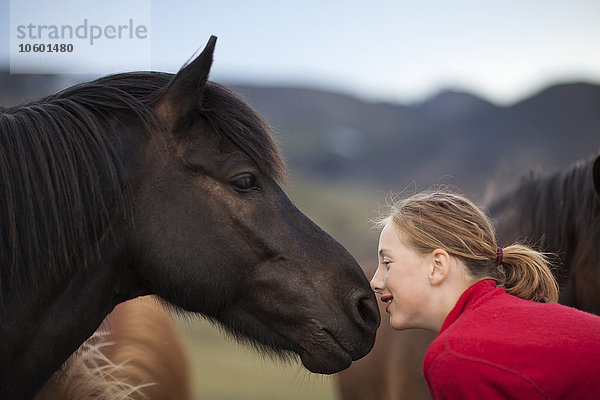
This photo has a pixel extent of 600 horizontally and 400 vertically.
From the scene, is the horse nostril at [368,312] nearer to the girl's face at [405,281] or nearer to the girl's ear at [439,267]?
the girl's face at [405,281]

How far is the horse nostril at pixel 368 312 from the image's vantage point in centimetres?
211

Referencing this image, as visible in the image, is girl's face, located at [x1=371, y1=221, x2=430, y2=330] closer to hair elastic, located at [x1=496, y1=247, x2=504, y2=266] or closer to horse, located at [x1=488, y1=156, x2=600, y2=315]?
hair elastic, located at [x1=496, y1=247, x2=504, y2=266]

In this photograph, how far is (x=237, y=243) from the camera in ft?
6.56

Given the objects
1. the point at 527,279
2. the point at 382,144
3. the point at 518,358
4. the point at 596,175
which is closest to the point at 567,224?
the point at 596,175

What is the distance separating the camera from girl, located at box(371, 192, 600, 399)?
157cm

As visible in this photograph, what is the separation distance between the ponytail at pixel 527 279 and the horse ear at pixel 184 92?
49.8 inches

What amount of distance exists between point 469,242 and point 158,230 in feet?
3.57

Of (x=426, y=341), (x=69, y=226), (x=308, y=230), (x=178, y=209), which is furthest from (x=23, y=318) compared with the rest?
(x=426, y=341)

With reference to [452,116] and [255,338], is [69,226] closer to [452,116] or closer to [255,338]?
[255,338]

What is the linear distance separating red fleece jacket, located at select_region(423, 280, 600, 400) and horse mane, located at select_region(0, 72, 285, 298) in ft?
3.25

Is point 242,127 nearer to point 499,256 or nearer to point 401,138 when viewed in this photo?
point 499,256

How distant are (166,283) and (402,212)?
902mm

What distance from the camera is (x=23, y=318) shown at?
1.80 meters

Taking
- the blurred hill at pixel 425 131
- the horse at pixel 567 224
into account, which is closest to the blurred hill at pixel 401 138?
the blurred hill at pixel 425 131
